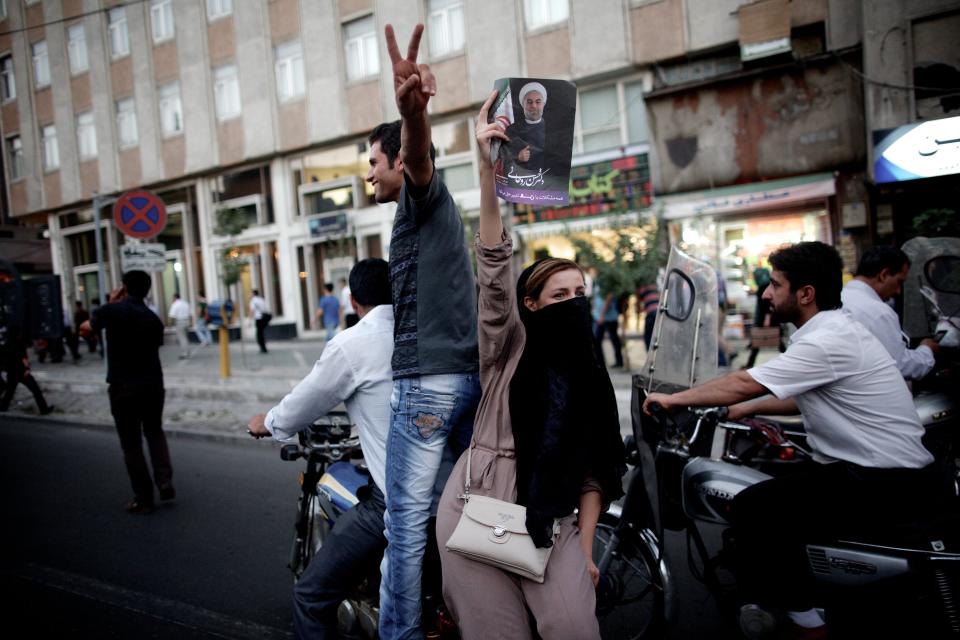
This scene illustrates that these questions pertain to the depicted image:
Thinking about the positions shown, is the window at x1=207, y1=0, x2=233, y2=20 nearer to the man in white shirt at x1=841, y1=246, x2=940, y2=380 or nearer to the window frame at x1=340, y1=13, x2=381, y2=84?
the window frame at x1=340, y1=13, x2=381, y2=84

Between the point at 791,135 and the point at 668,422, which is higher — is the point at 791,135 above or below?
above

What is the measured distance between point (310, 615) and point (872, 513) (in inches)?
87.8

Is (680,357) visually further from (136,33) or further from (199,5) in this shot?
(136,33)

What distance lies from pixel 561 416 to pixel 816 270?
4.64 feet

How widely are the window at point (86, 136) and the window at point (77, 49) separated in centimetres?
178

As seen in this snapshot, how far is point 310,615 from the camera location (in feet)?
8.28

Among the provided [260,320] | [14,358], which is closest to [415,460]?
[14,358]

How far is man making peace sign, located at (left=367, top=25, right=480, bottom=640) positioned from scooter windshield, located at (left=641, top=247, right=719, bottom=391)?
3.35 feet

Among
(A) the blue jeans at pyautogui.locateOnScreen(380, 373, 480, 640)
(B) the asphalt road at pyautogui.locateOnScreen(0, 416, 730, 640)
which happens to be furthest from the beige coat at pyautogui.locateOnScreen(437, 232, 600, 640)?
(B) the asphalt road at pyautogui.locateOnScreen(0, 416, 730, 640)

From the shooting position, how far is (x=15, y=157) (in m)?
27.6

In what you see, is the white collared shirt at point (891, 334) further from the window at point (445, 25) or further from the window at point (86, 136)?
the window at point (86, 136)

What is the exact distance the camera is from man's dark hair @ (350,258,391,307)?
8.50 ft

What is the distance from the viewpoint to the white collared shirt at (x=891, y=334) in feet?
12.4

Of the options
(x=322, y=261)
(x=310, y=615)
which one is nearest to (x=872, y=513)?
(x=310, y=615)
